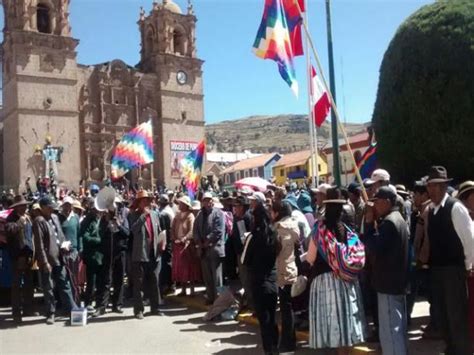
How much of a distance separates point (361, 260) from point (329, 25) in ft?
29.5

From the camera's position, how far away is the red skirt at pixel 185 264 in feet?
33.5

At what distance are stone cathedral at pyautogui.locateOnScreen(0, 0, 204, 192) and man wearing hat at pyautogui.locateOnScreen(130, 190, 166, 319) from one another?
34.3 metres

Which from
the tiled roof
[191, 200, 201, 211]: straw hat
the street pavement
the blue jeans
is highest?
the tiled roof

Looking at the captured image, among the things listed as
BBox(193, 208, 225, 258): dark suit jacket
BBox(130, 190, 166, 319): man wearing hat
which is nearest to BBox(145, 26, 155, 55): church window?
BBox(130, 190, 166, 319): man wearing hat

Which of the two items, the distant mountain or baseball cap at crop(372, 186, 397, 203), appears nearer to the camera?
baseball cap at crop(372, 186, 397, 203)

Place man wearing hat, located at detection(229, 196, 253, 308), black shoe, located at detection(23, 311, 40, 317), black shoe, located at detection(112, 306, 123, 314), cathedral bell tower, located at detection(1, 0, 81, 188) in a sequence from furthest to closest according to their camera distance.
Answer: cathedral bell tower, located at detection(1, 0, 81, 188)
black shoe, located at detection(23, 311, 40, 317)
black shoe, located at detection(112, 306, 123, 314)
man wearing hat, located at detection(229, 196, 253, 308)

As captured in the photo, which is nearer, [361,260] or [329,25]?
[361,260]

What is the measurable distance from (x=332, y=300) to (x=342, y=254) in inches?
18.1

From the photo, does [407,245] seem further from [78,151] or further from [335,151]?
[78,151]

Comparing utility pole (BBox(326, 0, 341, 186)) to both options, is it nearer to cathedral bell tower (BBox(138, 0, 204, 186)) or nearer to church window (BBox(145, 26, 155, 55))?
cathedral bell tower (BBox(138, 0, 204, 186))

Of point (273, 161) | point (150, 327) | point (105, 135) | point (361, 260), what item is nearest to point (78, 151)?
point (105, 135)

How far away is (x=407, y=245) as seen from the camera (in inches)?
202

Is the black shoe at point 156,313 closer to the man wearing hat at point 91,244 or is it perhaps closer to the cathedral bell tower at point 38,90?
the man wearing hat at point 91,244

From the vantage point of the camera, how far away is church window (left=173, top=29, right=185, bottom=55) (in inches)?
2156
